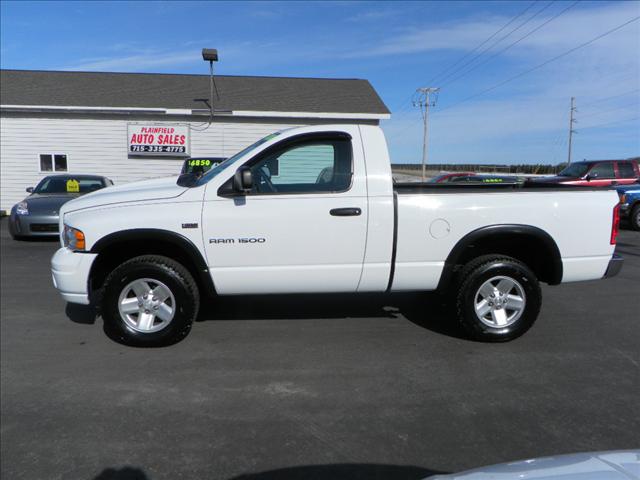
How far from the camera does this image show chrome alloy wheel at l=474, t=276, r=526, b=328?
460cm

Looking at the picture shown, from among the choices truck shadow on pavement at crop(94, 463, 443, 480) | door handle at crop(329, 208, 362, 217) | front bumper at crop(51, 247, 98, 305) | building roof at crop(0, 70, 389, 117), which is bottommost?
truck shadow on pavement at crop(94, 463, 443, 480)

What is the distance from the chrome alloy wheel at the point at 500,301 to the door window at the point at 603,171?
40.2 ft

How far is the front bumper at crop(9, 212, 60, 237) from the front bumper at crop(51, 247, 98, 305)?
20.3 ft

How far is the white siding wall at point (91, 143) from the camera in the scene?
16.5 meters

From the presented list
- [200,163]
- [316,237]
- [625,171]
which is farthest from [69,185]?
[625,171]

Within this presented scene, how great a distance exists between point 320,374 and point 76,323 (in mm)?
2837

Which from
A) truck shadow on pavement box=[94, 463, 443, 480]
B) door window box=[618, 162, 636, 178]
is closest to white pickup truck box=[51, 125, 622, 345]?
truck shadow on pavement box=[94, 463, 443, 480]

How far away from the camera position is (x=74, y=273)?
4359 mm

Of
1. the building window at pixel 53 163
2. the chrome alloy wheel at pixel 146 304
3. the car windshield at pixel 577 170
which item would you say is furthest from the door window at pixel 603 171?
the building window at pixel 53 163

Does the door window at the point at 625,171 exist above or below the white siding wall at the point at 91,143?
below

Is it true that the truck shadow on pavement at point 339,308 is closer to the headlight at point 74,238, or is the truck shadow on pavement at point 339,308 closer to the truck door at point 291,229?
the truck door at point 291,229

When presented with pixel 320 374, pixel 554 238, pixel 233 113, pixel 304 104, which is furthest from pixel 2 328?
pixel 304 104

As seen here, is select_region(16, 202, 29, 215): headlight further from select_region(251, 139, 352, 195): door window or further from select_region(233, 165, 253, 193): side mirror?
select_region(233, 165, 253, 193): side mirror

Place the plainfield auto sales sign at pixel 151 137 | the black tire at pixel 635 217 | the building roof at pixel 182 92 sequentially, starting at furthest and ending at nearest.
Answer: the building roof at pixel 182 92 < the plainfield auto sales sign at pixel 151 137 < the black tire at pixel 635 217
